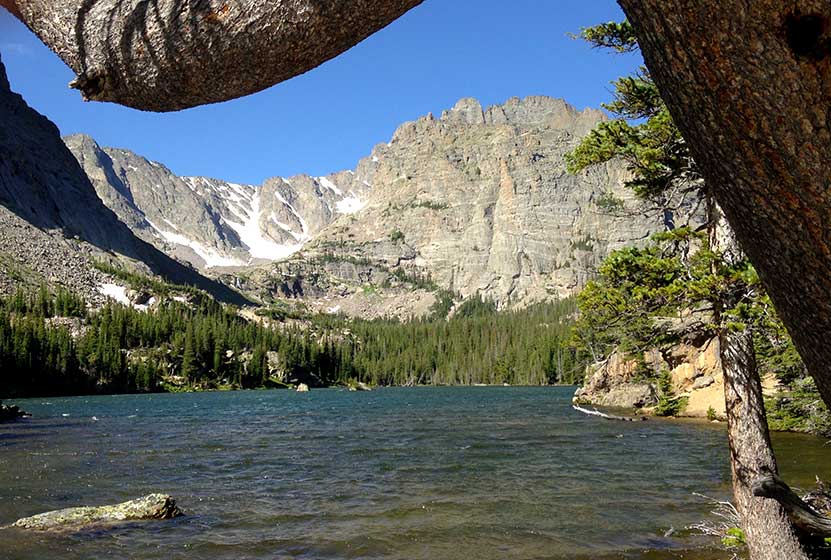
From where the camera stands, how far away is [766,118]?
6.13ft

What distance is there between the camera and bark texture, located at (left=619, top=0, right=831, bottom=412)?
5.93 ft

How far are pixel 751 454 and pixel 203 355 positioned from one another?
145m

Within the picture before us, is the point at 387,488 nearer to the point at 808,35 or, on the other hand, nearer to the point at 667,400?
the point at 808,35

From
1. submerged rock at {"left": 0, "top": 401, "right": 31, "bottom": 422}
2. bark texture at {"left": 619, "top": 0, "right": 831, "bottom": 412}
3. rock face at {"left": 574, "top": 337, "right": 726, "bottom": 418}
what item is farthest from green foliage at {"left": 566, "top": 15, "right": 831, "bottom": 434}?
submerged rock at {"left": 0, "top": 401, "right": 31, "bottom": 422}

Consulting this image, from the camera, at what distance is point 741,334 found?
952 cm

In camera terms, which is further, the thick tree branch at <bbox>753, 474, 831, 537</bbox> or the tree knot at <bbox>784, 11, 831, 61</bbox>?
the thick tree branch at <bbox>753, 474, 831, 537</bbox>

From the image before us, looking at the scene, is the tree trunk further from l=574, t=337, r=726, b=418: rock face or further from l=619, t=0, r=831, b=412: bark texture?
l=574, t=337, r=726, b=418: rock face

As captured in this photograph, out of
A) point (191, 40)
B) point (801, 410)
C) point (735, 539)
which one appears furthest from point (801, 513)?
point (801, 410)

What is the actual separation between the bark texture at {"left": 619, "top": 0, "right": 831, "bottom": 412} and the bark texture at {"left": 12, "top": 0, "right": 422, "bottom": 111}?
3.99 feet

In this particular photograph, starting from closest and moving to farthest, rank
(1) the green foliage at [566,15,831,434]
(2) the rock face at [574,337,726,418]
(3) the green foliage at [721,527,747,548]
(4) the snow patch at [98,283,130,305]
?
1. (1) the green foliage at [566,15,831,434]
2. (3) the green foliage at [721,527,747,548]
3. (2) the rock face at [574,337,726,418]
4. (4) the snow patch at [98,283,130,305]

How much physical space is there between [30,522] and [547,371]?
143 m

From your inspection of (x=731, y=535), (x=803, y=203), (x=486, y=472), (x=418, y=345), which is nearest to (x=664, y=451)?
(x=486, y=472)

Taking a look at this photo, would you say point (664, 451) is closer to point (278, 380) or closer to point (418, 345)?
point (278, 380)

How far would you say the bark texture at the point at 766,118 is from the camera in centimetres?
181
